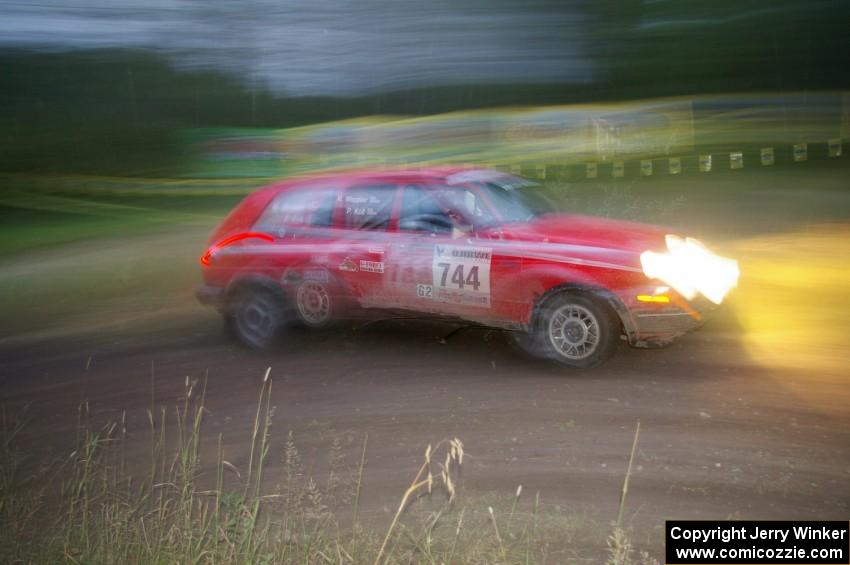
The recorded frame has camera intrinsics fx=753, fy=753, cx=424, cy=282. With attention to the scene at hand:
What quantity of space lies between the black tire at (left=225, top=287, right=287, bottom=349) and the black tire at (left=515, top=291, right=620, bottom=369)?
2255 mm

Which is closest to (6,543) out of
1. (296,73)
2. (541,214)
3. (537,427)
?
(537,427)

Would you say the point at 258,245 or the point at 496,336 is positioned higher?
the point at 258,245

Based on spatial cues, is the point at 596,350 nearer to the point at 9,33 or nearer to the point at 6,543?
the point at 6,543

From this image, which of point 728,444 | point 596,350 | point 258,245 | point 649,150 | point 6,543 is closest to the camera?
point 6,543

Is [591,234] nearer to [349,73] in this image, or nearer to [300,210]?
[300,210]

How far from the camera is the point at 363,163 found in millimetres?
10977

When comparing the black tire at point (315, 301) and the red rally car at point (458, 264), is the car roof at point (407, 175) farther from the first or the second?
the black tire at point (315, 301)

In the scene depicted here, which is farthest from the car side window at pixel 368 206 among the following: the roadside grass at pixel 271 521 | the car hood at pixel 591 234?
the roadside grass at pixel 271 521

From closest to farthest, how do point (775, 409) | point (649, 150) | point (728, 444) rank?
point (728, 444) < point (775, 409) < point (649, 150)

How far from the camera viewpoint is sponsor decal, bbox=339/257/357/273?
5.93 meters

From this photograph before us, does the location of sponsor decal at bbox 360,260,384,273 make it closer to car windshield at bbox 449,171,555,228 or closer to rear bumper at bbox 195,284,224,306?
car windshield at bbox 449,171,555,228

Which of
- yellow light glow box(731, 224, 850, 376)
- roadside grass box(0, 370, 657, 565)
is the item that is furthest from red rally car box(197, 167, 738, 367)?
roadside grass box(0, 370, 657, 565)

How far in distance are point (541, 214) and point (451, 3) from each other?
6.22 metres

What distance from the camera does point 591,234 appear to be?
5422 millimetres
